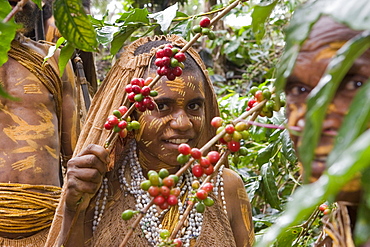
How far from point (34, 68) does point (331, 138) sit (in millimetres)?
1695

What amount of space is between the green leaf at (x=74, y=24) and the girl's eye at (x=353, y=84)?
50cm

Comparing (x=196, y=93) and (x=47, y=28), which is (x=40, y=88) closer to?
(x=196, y=93)

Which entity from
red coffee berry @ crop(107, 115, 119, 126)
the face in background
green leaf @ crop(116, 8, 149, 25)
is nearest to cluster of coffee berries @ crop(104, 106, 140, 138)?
red coffee berry @ crop(107, 115, 119, 126)

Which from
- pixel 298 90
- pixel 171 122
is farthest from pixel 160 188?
pixel 171 122

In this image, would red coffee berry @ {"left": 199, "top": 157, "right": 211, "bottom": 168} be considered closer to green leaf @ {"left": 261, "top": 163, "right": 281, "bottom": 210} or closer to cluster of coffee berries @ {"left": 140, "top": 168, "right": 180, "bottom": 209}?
cluster of coffee berries @ {"left": 140, "top": 168, "right": 180, "bottom": 209}

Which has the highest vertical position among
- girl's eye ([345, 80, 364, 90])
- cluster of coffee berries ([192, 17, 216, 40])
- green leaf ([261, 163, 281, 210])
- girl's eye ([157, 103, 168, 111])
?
cluster of coffee berries ([192, 17, 216, 40])

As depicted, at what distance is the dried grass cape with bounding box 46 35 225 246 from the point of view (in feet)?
5.36

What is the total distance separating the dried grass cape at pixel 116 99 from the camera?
1.63m

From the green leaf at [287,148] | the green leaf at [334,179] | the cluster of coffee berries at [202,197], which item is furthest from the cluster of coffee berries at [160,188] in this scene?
the green leaf at [287,148]

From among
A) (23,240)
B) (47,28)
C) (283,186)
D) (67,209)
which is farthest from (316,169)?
(47,28)

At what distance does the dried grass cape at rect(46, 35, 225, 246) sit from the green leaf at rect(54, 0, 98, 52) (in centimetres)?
54

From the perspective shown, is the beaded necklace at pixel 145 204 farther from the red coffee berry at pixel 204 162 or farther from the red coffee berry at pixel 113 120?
the red coffee berry at pixel 204 162

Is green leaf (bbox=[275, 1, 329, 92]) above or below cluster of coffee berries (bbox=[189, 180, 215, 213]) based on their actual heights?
above

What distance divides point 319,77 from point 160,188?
318 millimetres
